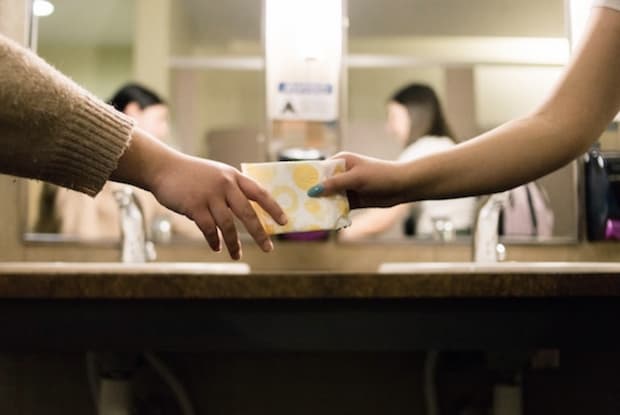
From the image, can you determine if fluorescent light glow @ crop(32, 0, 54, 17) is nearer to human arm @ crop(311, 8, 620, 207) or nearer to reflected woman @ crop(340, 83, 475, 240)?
reflected woman @ crop(340, 83, 475, 240)

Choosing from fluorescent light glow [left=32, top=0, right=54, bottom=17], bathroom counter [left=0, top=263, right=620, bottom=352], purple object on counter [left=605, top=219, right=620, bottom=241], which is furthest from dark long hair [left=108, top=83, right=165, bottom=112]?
purple object on counter [left=605, top=219, right=620, bottom=241]

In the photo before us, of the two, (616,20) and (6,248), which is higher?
(616,20)

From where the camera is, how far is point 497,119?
1.54 m

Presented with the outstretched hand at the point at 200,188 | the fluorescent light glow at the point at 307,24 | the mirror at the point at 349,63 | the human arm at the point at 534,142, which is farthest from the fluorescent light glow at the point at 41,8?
the human arm at the point at 534,142

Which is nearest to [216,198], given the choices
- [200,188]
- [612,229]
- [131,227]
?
[200,188]

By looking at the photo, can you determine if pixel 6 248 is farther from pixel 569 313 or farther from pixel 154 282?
pixel 569 313

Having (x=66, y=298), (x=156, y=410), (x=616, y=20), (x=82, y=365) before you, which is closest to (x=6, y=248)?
(x=82, y=365)

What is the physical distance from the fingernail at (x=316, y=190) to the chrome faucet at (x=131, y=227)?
28.8 inches

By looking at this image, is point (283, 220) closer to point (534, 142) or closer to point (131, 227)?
point (534, 142)

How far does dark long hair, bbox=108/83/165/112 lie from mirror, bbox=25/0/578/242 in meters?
0.01

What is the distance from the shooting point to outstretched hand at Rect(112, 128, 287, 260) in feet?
2.31

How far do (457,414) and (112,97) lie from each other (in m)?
0.99

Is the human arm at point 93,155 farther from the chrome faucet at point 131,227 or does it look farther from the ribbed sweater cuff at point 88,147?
the chrome faucet at point 131,227

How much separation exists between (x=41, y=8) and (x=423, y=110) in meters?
0.89
